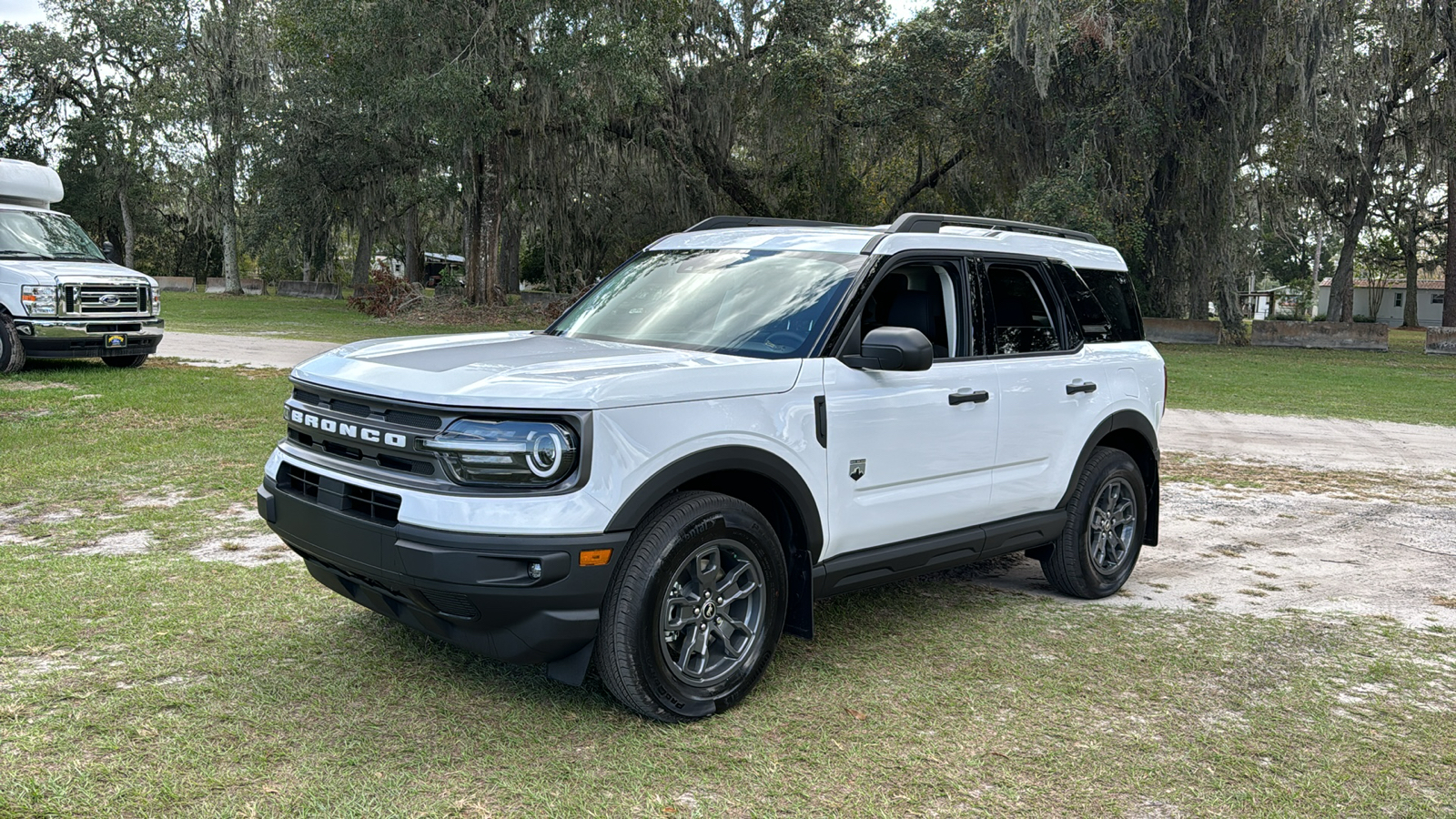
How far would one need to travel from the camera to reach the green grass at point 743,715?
3496mm

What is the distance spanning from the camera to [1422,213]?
4991 cm

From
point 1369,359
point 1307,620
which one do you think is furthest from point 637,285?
point 1369,359

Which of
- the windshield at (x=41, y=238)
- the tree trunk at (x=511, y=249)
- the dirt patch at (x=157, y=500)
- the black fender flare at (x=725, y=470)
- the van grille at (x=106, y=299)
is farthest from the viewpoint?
the tree trunk at (x=511, y=249)

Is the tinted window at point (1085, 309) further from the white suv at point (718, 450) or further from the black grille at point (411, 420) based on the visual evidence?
the black grille at point (411, 420)

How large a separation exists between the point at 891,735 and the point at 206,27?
41.6 meters

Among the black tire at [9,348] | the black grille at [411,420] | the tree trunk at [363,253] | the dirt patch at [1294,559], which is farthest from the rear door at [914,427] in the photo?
the tree trunk at [363,253]

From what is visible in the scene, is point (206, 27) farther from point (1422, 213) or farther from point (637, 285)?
point (1422, 213)

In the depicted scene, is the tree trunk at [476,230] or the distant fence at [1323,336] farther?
the tree trunk at [476,230]

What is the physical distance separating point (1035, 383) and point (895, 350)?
131 centimetres

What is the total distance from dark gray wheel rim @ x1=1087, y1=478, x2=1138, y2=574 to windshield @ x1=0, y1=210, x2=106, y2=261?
545 inches

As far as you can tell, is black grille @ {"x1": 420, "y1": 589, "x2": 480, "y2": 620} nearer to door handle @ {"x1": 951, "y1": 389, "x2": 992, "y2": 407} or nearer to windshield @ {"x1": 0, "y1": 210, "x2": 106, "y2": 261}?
door handle @ {"x1": 951, "y1": 389, "x2": 992, "y2": 407}

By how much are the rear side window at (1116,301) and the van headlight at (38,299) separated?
502 inches

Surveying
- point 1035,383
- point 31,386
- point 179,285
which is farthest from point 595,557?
point 179,285

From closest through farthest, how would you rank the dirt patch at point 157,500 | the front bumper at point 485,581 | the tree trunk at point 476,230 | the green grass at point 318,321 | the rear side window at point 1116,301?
the front bumper at point 485,581, the rear side window at point 1116,301, the dirt patch at point 157,500, the green grass at point 318,321, the tree trunk at point 476,230
